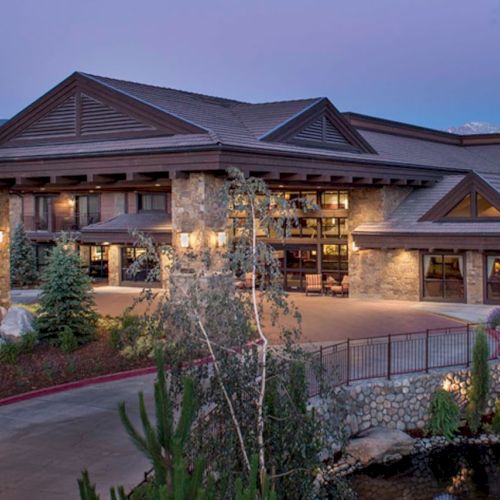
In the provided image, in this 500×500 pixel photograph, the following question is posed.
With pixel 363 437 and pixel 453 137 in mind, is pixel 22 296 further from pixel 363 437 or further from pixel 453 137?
pixel 453 137

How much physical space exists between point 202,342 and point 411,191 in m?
26.4

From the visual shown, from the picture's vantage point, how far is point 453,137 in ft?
156

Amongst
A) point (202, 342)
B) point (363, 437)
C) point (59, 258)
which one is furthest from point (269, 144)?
point (202, 342)

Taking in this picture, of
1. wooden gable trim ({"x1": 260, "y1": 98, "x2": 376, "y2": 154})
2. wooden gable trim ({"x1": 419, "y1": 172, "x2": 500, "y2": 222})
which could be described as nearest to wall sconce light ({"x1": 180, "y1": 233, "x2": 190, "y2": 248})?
wooden gable trim ({"x1": 260, "y1": 98, "x2": 376, "y2": 154})

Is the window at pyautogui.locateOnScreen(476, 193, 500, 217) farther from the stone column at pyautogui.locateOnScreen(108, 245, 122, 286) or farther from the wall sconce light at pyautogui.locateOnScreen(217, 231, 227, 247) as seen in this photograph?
the stone column at pyautogui.locateOnScreen(108, 245, 122, 286)

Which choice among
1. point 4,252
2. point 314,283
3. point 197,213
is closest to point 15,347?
point 197,213

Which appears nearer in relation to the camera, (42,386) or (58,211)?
(42,386)

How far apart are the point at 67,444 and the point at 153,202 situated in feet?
89.4

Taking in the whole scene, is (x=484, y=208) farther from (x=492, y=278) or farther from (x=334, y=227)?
(x=334, y=227)

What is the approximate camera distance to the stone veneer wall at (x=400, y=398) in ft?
56.4

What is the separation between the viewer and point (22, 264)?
1642 inches

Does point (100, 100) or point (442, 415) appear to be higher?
point (100, 100)

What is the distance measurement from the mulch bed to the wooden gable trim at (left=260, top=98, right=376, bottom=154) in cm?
898

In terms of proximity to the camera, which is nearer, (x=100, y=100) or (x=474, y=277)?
(x=100, y=100)
